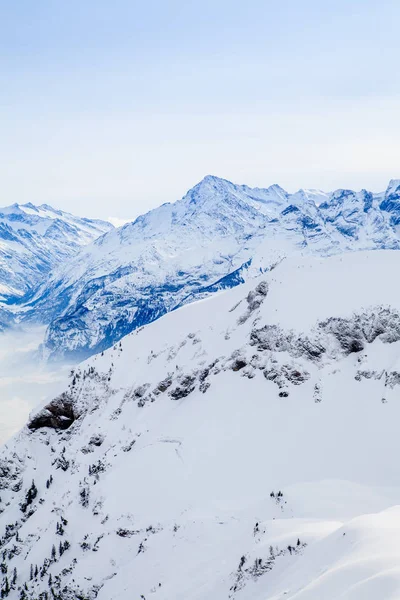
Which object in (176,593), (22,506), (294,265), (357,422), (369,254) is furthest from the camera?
(294,265)

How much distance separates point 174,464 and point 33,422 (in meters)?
35.9

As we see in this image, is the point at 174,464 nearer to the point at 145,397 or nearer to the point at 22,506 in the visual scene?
the point at 145,397

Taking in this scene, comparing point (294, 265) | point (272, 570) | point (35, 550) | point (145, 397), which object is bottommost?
point (35, 550)

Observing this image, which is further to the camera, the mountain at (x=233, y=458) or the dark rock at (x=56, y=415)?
the dark rock at (x=56, y=415)

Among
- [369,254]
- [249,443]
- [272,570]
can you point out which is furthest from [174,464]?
[369,254]

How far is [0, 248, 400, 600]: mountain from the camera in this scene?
1083 inches

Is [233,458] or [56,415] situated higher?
[233,458]

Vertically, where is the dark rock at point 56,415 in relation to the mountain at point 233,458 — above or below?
below

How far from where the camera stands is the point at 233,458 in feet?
157

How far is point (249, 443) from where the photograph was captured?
49.3m

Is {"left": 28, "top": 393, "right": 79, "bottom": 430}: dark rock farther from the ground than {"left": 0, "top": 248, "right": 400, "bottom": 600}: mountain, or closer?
closer

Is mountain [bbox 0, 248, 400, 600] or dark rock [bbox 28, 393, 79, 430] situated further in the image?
dark rock [bbox 28, 393, 79, 430]

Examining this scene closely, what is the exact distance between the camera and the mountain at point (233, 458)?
27519 mm

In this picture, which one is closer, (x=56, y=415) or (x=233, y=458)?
(x=233, y=458)
